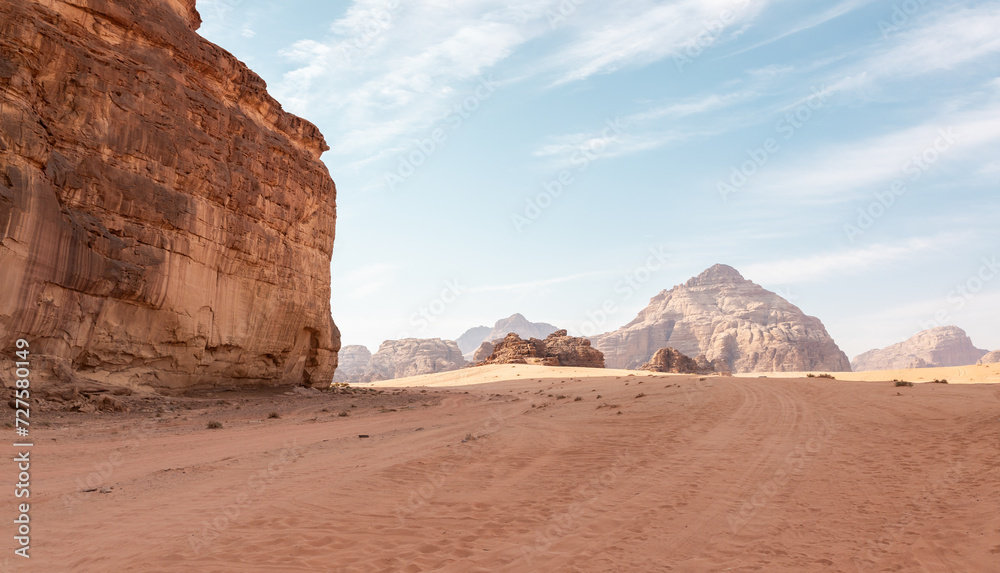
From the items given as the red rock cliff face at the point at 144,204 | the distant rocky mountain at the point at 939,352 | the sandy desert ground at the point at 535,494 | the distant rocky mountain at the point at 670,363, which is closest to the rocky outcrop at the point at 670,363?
the distant rocky mountain at the point at 670,363

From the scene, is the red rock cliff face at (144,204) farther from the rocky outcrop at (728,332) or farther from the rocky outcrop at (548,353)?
the rocky outcrop at (728,332)

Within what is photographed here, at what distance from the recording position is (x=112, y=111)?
19578 mm

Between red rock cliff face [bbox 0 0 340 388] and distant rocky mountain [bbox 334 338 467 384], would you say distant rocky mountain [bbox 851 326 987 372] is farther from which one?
red rock cliff face [bbox 0 0 340 388]

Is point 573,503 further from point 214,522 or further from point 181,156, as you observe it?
point 181,156

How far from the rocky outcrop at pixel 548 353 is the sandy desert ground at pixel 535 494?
50.9 meters

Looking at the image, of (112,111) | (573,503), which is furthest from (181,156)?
(573,503)

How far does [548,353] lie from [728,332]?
87.9 metres

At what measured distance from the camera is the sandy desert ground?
19.4 ft

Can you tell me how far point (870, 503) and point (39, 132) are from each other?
23.7 metres

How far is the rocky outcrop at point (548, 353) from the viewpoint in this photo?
218ft

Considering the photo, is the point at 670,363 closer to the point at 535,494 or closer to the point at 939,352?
the point at 535,494

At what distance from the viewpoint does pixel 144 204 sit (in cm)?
2036

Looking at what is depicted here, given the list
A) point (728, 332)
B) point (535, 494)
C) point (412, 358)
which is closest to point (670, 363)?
point (535, 494)

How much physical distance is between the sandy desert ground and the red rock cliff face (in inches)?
188
